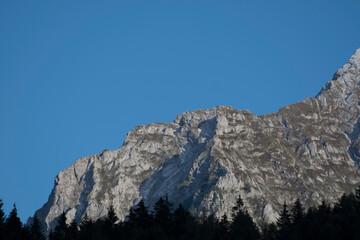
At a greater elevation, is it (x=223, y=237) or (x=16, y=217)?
(x=16, y=217)

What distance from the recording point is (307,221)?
16462 cm

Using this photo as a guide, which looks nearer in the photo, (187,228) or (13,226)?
(13,226)

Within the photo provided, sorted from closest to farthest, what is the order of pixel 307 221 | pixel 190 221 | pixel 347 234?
1. pixel 347 234
2. pixel 307 221
3. pixel 190 221

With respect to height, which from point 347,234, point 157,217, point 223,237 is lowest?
point 347,234

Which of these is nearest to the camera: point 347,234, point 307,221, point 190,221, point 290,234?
point 347,234

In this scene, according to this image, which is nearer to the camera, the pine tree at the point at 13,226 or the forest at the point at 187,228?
the forest at the point at 187,228

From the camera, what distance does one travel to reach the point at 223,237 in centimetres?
16288

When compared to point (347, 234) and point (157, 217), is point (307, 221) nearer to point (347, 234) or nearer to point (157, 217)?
point (347, 234)

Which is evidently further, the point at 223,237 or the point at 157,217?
the point at 157,217

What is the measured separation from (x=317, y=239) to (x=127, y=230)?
49211mm

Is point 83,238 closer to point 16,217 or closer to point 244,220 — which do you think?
point 16,217

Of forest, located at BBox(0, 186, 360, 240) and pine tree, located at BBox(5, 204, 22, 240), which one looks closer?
forest, located at BBox(0, 186, 360, 240)

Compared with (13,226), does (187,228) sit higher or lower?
lower

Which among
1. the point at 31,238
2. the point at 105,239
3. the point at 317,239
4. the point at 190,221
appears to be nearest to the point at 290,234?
the point at 317,239
